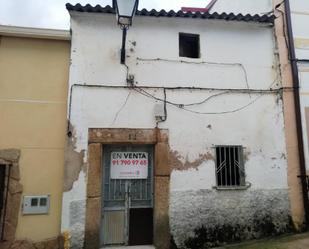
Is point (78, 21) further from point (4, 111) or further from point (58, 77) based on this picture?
point (4, 111)

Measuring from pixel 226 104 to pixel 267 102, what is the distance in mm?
944

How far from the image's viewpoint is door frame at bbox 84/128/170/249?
550cm

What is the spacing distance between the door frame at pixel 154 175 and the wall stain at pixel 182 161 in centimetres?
11

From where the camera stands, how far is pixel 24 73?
5871 millimetres

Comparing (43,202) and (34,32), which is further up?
(34,32)

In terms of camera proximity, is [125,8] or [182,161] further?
[182,161]

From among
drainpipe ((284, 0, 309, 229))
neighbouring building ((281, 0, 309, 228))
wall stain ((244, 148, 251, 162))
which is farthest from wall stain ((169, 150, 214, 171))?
neighbouring building ((281, 0, 309, 228))

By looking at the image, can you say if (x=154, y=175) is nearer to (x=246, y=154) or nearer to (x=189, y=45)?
(x=246, y=154)

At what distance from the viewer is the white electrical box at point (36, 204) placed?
17.9ft

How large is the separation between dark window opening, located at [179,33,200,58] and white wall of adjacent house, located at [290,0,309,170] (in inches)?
90.0

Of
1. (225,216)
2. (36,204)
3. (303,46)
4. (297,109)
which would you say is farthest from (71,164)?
(303,46)

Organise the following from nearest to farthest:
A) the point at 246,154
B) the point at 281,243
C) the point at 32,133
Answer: the point at 281,243, the point at 32,133, the point at 246,154

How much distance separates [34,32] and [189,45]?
3.27 meters

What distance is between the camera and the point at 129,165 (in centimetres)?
592
